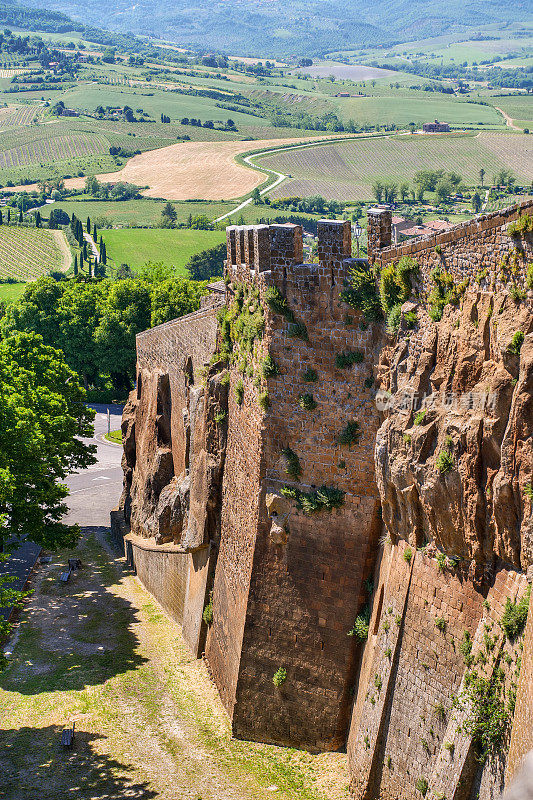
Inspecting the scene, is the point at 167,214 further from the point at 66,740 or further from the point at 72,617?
the point at 66,740

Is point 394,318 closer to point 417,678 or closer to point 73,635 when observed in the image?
point 417,678

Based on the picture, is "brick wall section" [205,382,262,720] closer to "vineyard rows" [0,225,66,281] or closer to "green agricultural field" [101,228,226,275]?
"green agricultural field" [101,228,226,275]

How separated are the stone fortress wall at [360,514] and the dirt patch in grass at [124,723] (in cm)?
95

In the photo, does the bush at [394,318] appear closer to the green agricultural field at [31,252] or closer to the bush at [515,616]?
the bush at [515,616]

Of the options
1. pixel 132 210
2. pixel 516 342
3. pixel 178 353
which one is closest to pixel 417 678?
pixel 516 342

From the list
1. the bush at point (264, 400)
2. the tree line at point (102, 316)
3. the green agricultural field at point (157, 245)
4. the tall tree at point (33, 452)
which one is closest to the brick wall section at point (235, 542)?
the bush at point (264, 400)

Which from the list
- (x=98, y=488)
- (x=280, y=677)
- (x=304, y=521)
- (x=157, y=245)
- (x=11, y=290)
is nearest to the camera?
(x=304, y=521)

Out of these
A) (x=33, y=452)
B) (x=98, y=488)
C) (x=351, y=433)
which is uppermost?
(x=351, y=433)

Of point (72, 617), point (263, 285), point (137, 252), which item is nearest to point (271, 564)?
point (263, 285)

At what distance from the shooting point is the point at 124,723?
2958 cm

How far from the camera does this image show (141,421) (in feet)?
155

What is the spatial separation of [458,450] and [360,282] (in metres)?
5.76

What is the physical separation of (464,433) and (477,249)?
3.85 m

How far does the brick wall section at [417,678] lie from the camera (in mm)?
20250
